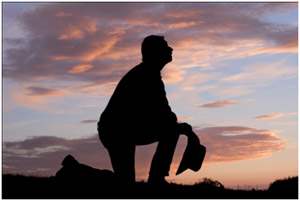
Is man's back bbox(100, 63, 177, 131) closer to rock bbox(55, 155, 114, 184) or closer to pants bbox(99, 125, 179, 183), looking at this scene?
pants bbox(99, 125, 179, 183)

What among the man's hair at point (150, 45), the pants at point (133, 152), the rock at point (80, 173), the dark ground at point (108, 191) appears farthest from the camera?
the rock at point (80, 173)

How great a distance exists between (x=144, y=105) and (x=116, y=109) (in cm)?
64

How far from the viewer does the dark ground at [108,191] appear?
1082cm

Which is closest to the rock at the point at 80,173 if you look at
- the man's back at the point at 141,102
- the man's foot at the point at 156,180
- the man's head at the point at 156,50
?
the man's foot at the point at 156,180

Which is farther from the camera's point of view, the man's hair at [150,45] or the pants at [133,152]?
the man's hair at [150,45]

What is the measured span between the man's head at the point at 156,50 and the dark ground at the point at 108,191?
2.73 meters

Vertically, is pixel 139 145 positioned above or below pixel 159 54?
below

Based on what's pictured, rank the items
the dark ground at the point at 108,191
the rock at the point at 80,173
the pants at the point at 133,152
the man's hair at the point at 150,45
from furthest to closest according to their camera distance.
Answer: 1. the rock at the point at 80,173
2. the man's hair at the point at 150,45
3. the pants at the point at 133,152
4. the dark ground at the point at 108,191

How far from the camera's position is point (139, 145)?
37.2 feet

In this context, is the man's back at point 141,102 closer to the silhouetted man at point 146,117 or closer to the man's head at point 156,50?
the silhouetted man at point 146,117

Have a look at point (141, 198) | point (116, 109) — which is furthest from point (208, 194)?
point (116, 109)

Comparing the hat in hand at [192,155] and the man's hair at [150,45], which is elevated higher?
the man's hair at [150,45]

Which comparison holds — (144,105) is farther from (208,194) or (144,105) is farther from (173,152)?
(208,194)

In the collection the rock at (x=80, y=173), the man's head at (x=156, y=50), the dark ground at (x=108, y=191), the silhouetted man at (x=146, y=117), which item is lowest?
the dark ground at (x=108, y=191)
